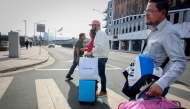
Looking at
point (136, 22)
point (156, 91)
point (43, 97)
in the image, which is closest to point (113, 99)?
point (43, 97)

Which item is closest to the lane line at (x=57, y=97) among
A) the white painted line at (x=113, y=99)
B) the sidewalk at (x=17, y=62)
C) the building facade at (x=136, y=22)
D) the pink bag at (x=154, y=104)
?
the white painted line at (x=113, y=99)

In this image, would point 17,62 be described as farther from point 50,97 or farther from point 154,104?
point 154,104

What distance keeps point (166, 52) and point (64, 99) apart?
2964 mm

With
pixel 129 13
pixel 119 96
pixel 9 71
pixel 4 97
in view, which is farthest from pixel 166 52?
pixel 129 13

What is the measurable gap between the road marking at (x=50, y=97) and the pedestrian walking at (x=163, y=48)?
240 centimetres

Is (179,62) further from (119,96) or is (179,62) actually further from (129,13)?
(129,13)

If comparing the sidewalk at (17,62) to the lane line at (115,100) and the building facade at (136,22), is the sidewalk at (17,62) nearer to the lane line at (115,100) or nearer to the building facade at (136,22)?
the lane line at (115,100)

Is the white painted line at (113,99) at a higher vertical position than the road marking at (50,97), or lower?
lower

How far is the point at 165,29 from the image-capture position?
1.44m

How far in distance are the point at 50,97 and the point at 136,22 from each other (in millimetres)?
37271

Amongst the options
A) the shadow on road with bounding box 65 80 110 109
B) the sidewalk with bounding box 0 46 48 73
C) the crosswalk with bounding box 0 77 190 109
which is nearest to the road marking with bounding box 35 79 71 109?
the crosswalk with bounding box 0 77 190 109

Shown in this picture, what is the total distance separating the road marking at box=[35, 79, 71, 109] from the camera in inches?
126

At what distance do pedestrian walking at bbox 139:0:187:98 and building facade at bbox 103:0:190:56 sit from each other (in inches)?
877

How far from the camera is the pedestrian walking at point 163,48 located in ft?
4.31
